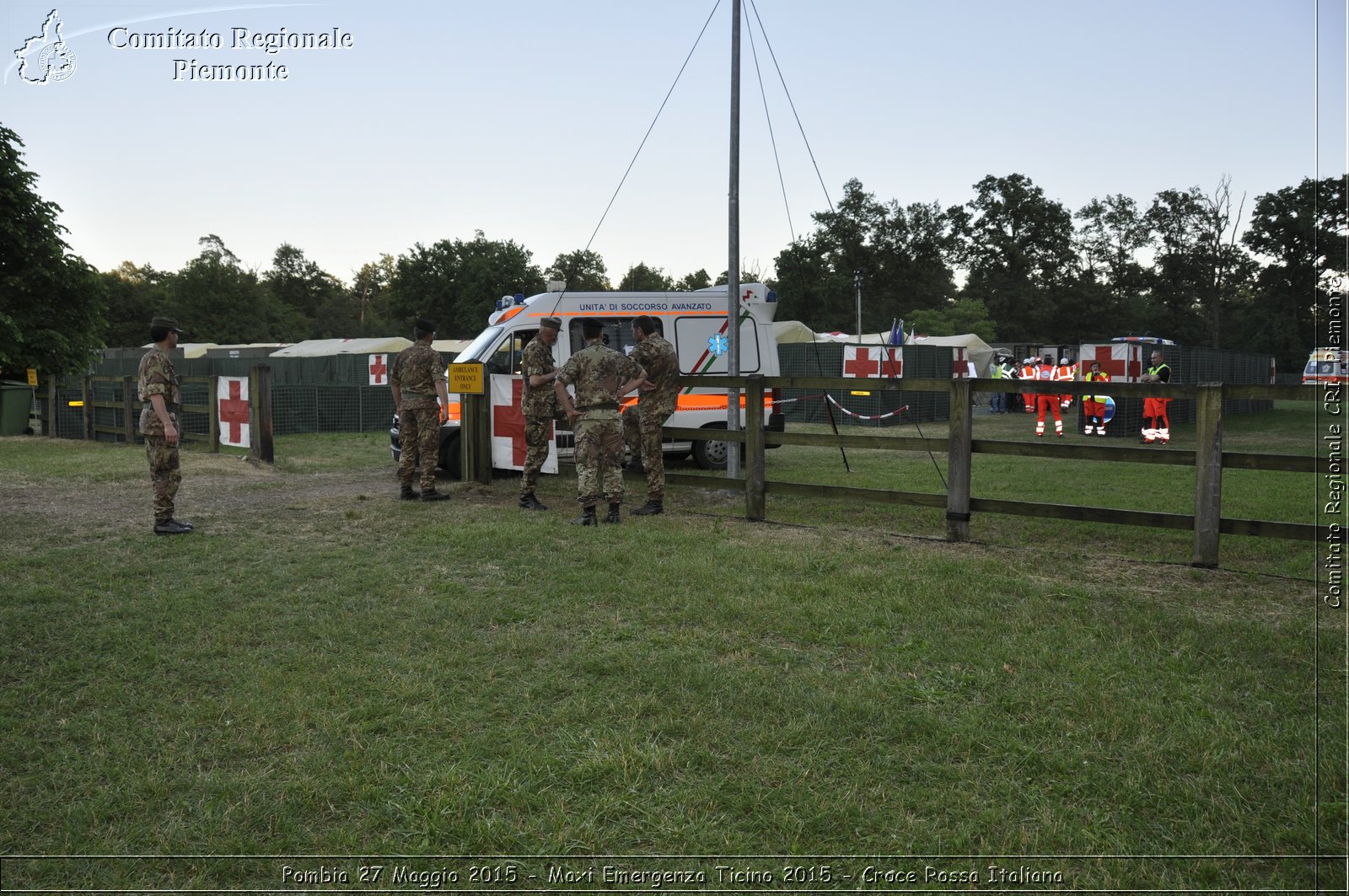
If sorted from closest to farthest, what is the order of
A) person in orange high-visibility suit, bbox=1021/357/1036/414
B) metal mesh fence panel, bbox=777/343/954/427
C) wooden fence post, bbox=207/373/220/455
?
1. wooden fence post, bbox=207/373/220/455
2. metal mesh fence panel, bbox=777/343/954/427
3. person in orange high-visibility suit, bbox=1021/357/1036/414

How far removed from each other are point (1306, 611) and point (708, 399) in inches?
316

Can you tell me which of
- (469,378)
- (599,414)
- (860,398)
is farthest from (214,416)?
(860,398)

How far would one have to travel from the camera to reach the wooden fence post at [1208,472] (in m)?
6.54

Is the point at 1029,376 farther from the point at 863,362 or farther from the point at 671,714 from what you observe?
the point at 671,714

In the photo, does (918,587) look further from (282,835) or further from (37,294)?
(37,294)

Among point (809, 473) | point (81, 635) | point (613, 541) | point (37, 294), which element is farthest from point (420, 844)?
point (37, 294)

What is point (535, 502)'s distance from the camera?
9.88 meters

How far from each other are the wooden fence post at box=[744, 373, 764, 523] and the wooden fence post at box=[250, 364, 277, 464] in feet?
28.1

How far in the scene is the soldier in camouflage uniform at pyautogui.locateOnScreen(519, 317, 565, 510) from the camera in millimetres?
9836

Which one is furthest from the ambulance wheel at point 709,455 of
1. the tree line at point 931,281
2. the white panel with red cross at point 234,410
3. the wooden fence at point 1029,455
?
the tree line at point 931,281

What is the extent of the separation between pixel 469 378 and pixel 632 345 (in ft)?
7.47

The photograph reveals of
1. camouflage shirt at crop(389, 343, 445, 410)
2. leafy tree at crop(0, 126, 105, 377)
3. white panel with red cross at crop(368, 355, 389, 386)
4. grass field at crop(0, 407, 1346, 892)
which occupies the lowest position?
grass field at crop(0, 407, 1346, 892)

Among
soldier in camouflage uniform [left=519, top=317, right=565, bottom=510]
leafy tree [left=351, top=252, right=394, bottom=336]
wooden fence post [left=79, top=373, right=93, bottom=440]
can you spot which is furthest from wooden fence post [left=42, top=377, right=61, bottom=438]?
leafy tree [left=351, top=252, right=394, bottom=336]

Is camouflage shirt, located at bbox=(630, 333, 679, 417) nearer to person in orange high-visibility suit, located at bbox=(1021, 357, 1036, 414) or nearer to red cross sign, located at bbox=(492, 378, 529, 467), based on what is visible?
red cross sign, located at bbox=(492, 378, 529, 467)
